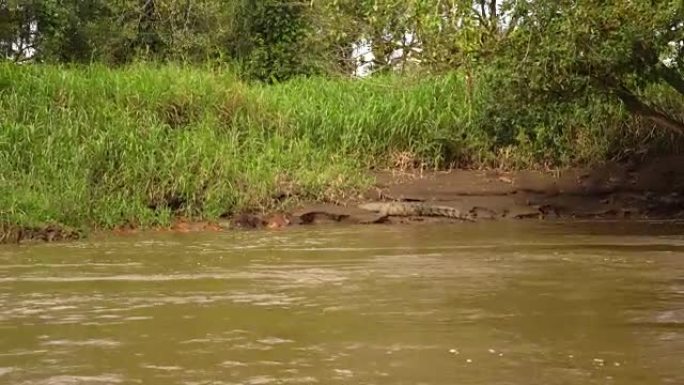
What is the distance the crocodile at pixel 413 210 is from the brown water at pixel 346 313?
308cm

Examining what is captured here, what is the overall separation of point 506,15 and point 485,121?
1770 millimetres

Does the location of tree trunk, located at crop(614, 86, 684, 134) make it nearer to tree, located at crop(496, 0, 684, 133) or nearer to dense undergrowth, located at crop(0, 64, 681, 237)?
dense undergrowth, located at crop(0, 64, 681, 237)

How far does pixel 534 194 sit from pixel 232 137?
14.8 ft

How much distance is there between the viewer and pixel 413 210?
13.0 meters

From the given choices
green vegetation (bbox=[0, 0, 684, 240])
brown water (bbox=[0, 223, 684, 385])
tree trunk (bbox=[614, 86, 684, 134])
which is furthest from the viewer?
tree trunk (bbox=[614, 86, 684, 134])

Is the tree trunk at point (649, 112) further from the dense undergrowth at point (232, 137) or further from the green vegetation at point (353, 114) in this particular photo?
the dense undergrowth at point (232, 137)

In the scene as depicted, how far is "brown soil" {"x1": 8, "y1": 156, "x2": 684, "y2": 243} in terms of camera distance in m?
12.9

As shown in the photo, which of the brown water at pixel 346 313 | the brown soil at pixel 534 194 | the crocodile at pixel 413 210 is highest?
the brown soil at pixel 534 194

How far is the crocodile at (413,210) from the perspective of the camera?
12.9m

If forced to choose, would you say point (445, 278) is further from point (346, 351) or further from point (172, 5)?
point (172, 5)

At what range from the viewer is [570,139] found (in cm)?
1477

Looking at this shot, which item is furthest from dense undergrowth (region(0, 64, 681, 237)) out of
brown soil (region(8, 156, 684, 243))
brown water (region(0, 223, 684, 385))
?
brown water (region(0, 223, 684, 385))

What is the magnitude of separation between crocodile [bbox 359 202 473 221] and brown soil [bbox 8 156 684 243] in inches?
4.6

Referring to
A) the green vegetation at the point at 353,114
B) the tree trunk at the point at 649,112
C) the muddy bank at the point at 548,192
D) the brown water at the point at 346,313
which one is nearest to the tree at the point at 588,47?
the green vegetation at the point at 353,114
